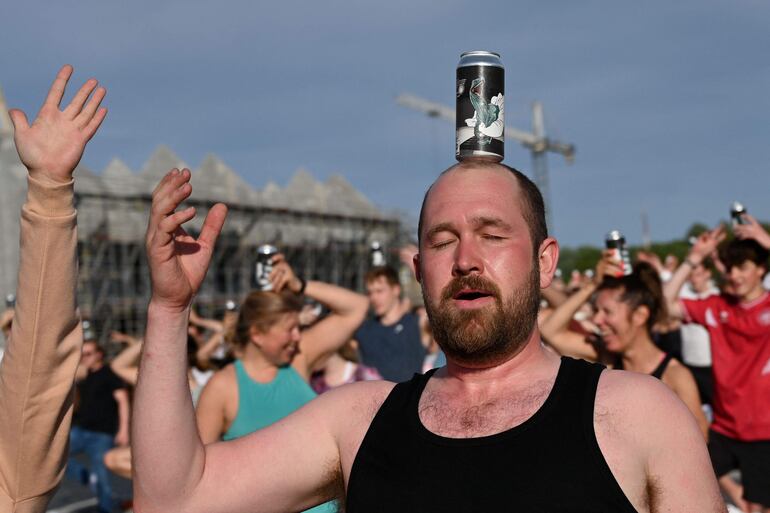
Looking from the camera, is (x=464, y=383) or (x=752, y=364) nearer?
(x=464, y=383)

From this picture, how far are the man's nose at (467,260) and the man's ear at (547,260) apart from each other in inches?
8.0

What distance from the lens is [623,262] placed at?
522cm

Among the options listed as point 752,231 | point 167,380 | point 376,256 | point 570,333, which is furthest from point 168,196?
point 376,256

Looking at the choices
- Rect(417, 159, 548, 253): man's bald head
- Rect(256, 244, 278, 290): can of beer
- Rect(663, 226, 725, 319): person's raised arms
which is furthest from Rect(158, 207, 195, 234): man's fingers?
Rect(663, 226, 725, 319): person's raised arms

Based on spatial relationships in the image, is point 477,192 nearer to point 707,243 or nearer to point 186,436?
point 186,436

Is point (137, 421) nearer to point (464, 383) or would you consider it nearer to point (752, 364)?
point (464, 383)

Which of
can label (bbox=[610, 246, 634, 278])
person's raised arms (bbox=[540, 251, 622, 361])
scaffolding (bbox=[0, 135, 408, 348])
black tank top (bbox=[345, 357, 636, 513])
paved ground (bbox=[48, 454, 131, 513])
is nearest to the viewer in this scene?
black tank top (bbox=[345, 357, 636, 513])

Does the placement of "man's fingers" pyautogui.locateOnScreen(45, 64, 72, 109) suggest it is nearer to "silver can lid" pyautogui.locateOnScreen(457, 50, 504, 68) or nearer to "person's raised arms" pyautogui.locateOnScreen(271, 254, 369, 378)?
"silver can lid" pyautogui.locateOnScreen(457, 50, 504, 68)

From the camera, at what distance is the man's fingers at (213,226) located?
224cm

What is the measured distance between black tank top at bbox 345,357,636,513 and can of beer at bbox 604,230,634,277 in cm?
299

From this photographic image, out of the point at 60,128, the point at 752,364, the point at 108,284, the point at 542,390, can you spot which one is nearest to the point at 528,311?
the point at 542,390

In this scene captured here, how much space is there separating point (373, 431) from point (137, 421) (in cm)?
53

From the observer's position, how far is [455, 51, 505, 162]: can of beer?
2.41 m

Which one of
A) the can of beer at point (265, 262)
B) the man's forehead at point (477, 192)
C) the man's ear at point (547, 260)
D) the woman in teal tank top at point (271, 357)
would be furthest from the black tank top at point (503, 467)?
the can of beer at point (265, 262)
